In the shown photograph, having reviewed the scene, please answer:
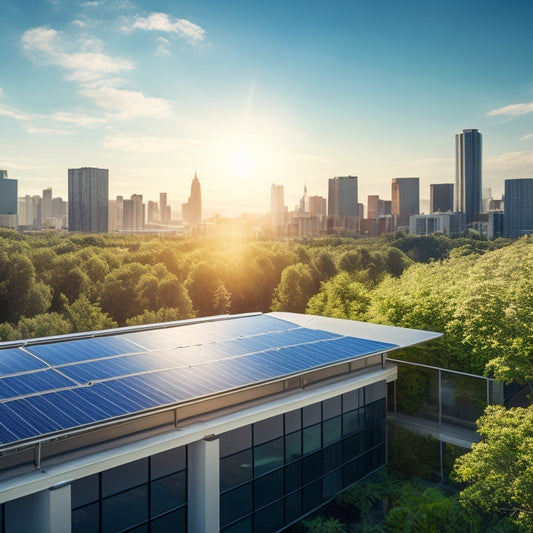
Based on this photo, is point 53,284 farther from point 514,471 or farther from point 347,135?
point 514,471

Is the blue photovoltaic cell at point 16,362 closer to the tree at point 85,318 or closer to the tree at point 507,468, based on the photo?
the tree at point 507,468

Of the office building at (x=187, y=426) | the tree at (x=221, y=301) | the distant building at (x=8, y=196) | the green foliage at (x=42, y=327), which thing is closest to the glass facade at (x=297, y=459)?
the office building at (x=187, y=426)

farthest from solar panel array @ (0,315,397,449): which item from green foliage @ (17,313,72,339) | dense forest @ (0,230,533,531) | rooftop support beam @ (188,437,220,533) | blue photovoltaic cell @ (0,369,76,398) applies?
green foliage @ (17,313,72,339)

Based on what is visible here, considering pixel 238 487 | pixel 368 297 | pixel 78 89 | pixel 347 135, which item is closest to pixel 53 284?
pixel 78 89

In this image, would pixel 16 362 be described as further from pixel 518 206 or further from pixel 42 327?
pixel 518 206

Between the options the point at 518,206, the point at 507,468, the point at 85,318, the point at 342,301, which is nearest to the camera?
the point at 507,468

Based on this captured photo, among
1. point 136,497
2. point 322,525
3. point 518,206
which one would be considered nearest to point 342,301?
point 322,525
